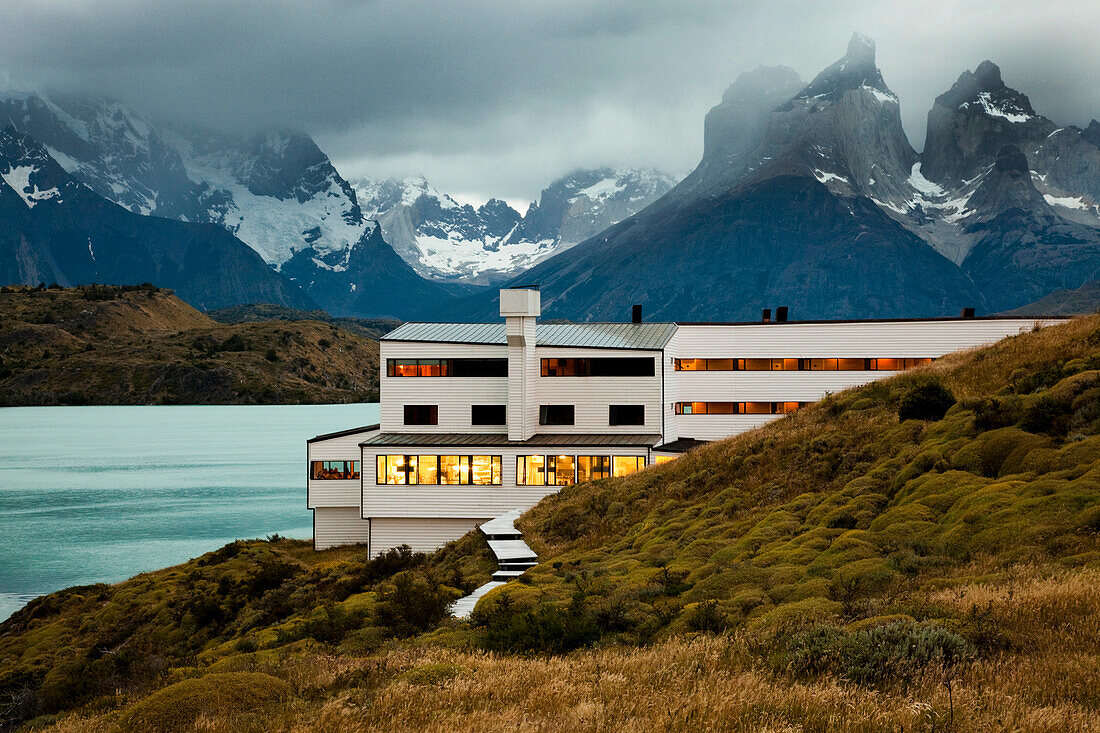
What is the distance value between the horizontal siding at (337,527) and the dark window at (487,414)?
9.91 metres

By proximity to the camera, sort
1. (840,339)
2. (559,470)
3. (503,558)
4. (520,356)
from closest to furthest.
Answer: (503,558) → (559,470) → (520,356) → (840,339)

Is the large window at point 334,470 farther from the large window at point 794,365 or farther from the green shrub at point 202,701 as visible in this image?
the green shrub at point 202,701

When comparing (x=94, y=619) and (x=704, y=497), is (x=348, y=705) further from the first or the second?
(x=94, y=619)

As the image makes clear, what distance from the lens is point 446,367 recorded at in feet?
192

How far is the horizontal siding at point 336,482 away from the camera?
57.8 m

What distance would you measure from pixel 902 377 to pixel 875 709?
28467 millimetres

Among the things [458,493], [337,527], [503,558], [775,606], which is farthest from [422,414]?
[775,606]

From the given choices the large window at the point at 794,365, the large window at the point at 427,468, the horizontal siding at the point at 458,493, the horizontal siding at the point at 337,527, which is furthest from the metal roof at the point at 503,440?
Result: the large window at the point at 794,365

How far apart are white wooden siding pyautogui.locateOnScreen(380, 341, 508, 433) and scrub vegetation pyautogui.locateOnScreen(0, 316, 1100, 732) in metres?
22.2

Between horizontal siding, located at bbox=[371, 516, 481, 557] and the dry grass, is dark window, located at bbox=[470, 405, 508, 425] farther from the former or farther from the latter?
the dry grass

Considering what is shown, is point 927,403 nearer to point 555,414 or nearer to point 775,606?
point 775,606

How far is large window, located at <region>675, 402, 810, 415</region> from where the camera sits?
63.9 m

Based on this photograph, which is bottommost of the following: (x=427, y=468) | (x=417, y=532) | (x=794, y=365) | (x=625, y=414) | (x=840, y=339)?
(x=417, y=532)

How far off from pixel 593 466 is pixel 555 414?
6.76m
